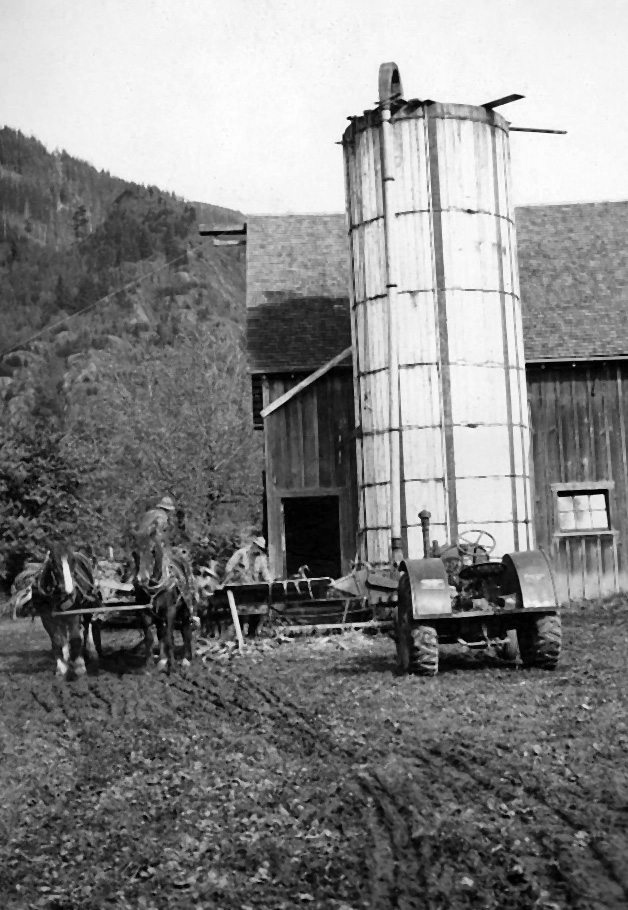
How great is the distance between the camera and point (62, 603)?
18.8m

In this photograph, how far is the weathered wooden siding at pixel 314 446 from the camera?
92.6 feet

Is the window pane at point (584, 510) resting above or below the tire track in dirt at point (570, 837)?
above

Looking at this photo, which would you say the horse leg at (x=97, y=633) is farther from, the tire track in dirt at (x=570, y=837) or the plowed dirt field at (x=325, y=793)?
the tire track in dirt at (x=570, y=837)

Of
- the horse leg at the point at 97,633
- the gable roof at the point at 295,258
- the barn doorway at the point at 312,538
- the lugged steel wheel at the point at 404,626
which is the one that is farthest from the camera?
the barn doorway at the point at 312,538

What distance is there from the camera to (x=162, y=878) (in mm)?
7816

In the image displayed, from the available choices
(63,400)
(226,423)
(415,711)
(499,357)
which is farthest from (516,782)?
(63,400)

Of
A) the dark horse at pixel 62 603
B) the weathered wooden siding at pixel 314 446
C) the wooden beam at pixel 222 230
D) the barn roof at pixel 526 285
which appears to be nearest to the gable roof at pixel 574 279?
the barn roof at pixel 526 285

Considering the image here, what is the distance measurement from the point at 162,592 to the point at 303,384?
998 centimetres

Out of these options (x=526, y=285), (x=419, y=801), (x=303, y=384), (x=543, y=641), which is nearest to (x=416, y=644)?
(x=543, y=641)

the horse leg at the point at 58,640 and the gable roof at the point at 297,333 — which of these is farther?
the gable roof at the point at 297,333

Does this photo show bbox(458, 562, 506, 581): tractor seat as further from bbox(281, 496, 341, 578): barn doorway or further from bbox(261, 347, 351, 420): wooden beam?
bbox(281, 496, 341, 578): barn doorway

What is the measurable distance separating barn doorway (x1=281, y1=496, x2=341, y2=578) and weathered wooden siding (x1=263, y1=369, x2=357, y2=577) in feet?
18.6

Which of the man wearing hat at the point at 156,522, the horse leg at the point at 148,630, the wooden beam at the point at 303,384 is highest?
the wooden beam at the point at 303,384

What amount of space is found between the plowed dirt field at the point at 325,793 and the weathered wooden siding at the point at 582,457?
11.9m
